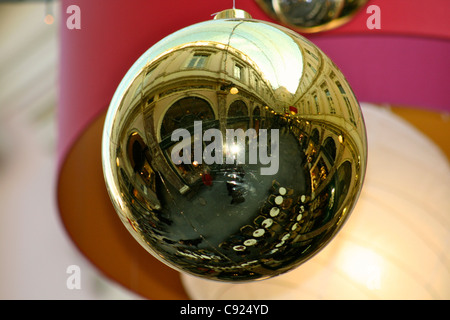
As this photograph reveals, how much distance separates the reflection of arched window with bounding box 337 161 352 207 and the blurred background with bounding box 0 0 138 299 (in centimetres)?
244

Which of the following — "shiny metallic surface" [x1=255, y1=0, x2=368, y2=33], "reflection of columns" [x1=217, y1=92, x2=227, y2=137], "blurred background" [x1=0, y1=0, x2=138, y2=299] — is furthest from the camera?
"blurred background" [x1=0, y1=0, x2=138, y2=299]

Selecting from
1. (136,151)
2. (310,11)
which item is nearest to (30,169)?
(310,11)

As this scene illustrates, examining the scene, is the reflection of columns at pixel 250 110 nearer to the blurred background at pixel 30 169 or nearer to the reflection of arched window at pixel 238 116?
the reflection of arched window at pixel 238 116

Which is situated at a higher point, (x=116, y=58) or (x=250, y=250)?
(x=116, y=58)

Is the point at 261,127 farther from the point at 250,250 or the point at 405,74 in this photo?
the point at 405,74

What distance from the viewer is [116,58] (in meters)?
1.01

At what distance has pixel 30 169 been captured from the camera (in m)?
3.13

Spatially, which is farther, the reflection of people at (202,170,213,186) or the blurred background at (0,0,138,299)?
the blurred background at (0,0,138,299)

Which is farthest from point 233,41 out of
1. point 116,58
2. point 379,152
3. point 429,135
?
point 429,135

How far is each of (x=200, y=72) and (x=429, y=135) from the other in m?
0.92

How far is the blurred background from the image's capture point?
3.01m

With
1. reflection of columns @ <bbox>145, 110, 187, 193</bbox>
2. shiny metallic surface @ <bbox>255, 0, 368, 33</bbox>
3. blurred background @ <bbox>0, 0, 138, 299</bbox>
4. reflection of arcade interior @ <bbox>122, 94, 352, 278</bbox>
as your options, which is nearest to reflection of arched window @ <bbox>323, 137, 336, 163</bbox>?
reflection of arcade interior @ <bbox>122, 94, 352, 278</bbox>

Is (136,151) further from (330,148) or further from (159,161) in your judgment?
(330,148)

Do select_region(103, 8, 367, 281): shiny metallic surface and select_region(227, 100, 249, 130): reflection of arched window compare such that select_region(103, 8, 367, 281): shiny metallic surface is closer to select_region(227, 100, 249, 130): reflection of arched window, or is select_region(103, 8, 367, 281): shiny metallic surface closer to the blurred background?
select_region(227, 100, 249, 130): reflection of arched window
